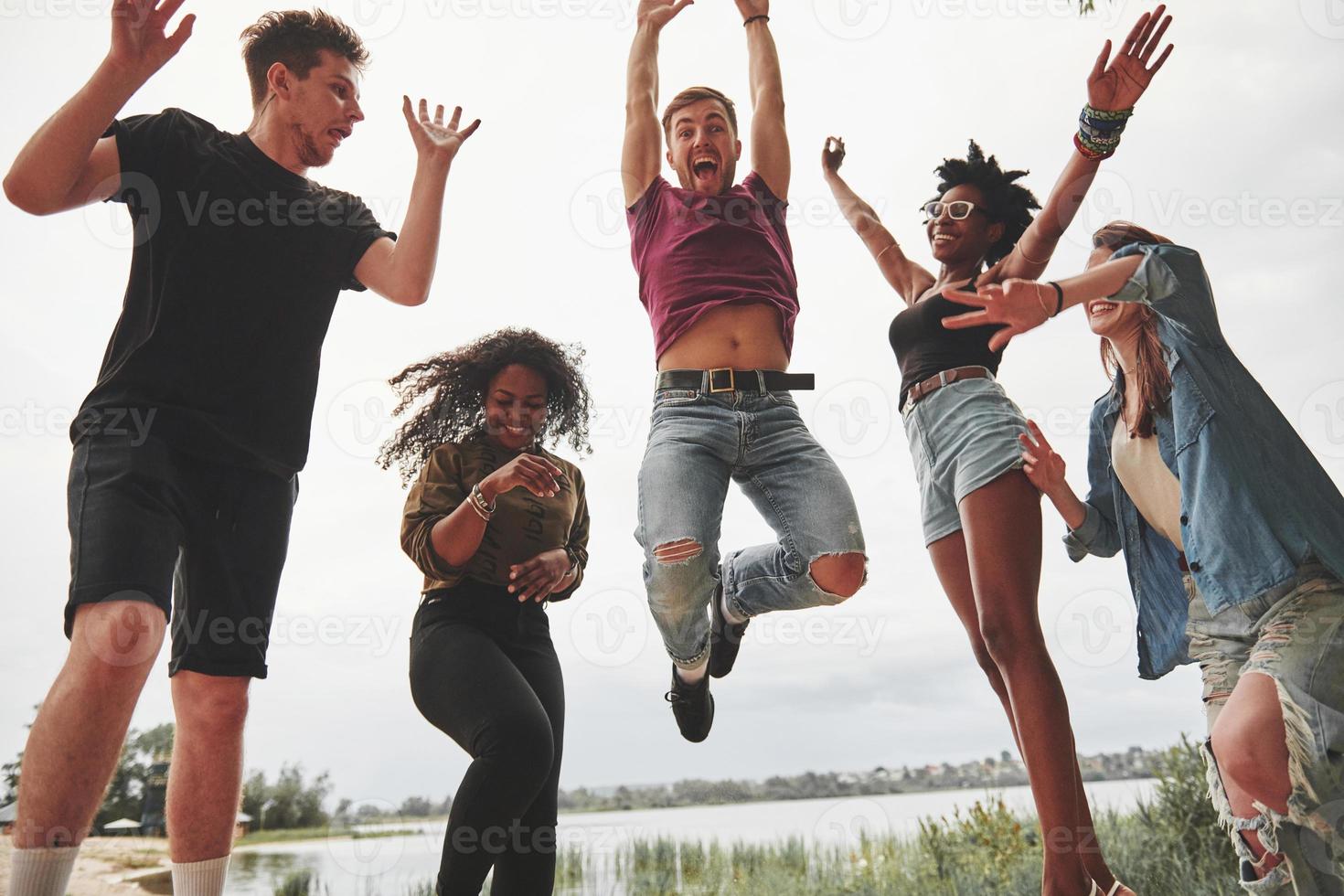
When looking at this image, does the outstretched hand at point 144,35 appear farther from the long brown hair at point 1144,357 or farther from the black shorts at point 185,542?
the long brown hair at point 1144,357

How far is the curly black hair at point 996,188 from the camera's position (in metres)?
3.11

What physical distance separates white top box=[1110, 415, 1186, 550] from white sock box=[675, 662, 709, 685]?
1258mm

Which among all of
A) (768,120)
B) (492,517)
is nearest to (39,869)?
(492,517)

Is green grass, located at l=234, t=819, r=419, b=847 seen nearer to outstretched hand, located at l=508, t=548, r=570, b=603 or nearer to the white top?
outstretched hand, located at l=508, t=548, r=570, b=603

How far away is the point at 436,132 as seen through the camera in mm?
2332

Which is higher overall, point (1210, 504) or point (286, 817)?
point (1210, 504)

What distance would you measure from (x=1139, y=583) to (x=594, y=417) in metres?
1.74

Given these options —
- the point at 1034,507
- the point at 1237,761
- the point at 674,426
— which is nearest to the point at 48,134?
the point at 674,426

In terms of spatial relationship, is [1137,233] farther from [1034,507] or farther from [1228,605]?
[1228,605]

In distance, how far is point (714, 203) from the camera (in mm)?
2939

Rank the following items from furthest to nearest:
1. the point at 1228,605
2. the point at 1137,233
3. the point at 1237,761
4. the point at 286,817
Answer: the point at 286,817 < the point at 1137,233 < the point at 1228,605 < the point at 1237,761

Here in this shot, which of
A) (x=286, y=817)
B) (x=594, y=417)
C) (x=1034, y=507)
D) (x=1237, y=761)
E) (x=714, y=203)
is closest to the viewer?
(x=1237, y=761)

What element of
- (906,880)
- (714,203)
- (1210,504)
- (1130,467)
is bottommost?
(906,880)

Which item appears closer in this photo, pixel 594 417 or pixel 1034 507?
pixel 1034 507
